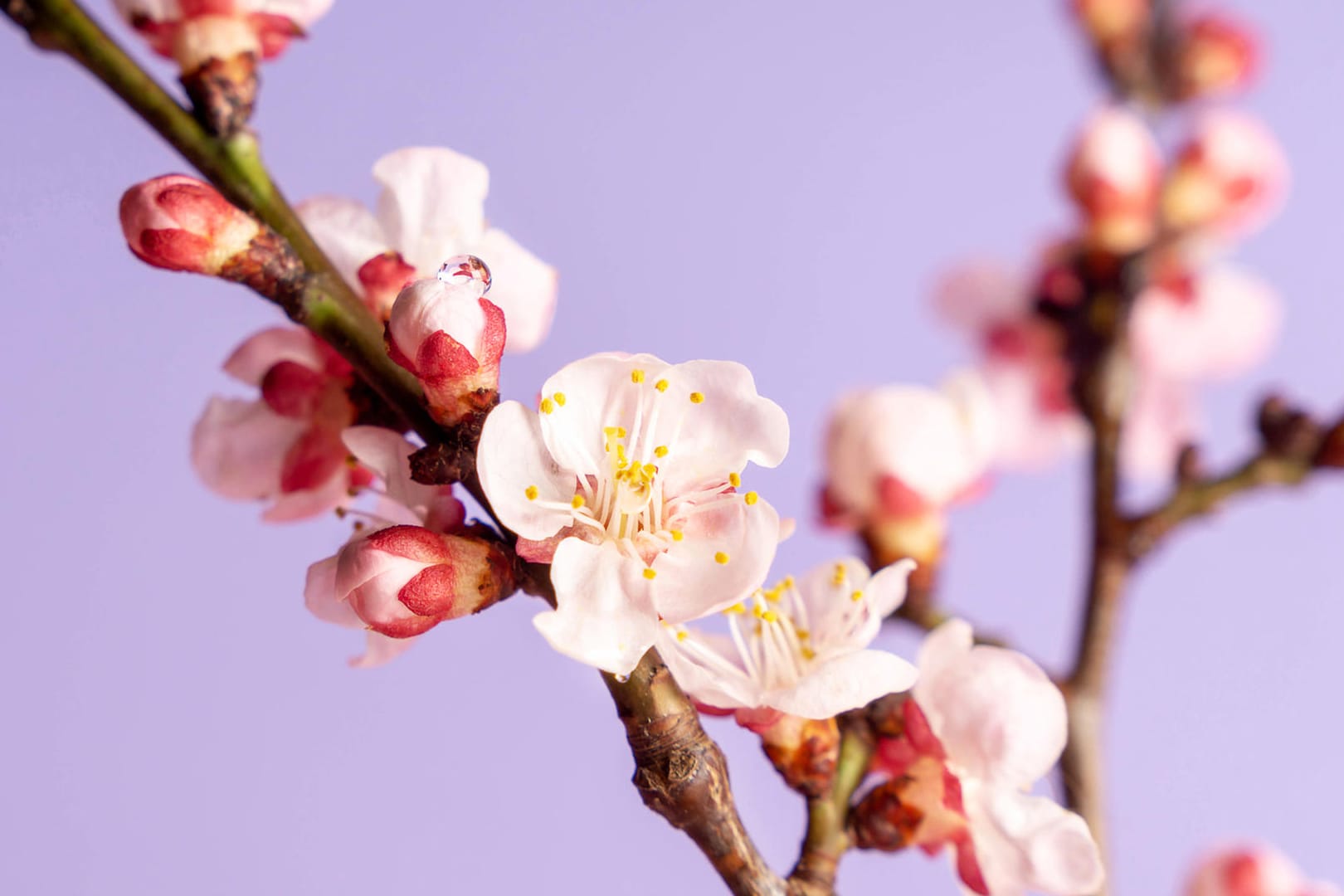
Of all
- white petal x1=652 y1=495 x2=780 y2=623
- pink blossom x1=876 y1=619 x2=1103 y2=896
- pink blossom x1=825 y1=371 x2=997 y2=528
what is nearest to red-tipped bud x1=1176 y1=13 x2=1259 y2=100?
pink blossom x1=825 y1=371 x2=997 y2=528

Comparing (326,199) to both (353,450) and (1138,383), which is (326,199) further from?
(1138,383)

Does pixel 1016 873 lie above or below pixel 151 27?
below

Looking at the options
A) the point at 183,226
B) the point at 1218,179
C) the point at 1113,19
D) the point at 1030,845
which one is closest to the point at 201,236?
the point at 183,226

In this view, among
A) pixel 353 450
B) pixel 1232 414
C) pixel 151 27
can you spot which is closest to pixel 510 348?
pixel 353 450

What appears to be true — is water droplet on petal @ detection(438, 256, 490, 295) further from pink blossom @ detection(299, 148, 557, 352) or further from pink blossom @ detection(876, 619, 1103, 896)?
pink blossom @ detection(876, 619, 1103, 896)

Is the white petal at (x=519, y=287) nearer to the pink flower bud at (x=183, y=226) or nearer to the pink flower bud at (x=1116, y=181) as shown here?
the pink flower bud at (x=183, y=226)
